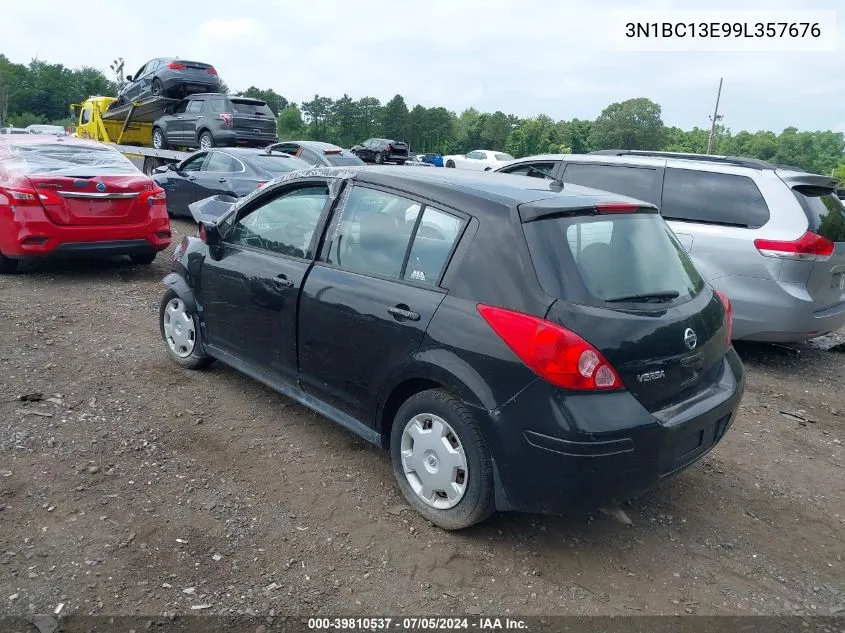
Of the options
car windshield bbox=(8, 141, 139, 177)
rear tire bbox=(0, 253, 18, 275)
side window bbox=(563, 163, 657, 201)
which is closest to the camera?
side window bbox=(563, 163, 657, 201)

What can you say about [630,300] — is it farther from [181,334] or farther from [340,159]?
Answer: [340,159]

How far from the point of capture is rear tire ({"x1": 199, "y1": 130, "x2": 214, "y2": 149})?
14930 mm

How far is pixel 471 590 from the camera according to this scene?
276 centimetres

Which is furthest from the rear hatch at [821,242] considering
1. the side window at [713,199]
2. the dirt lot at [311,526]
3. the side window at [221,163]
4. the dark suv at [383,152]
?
the dark suv at [383,152]

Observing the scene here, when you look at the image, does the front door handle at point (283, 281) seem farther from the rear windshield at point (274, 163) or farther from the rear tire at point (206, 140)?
the rear tire at point (206, 140)

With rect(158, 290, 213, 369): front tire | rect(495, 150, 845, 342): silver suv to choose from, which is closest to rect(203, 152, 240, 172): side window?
rect(158, 290, 213, 369): front tire

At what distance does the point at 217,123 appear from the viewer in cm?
1480

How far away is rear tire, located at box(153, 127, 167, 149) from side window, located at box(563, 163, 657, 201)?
499 inches

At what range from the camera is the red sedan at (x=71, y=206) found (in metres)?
6.84

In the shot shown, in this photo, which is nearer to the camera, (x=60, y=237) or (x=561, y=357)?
(x=561, y=357)

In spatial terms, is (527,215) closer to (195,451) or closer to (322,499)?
(322,499)

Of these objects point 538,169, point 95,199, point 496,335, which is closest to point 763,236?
point 538,169

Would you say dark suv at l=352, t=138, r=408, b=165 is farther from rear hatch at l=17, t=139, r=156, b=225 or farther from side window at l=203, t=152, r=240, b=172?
rear hatch at l=17, t=139, r=156, b=225

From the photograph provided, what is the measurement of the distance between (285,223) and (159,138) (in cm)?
1433
